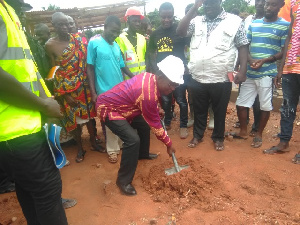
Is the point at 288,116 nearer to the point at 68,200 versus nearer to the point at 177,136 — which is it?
the point at 177,136

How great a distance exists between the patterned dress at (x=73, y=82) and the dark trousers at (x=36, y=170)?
2.09 meters

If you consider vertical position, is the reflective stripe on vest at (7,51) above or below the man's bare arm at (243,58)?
above

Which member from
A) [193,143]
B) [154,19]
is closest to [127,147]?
[193,143]

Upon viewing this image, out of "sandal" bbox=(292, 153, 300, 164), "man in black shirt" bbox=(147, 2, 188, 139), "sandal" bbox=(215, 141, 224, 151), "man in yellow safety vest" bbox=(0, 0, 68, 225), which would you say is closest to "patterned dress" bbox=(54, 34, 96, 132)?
"man in black shirt" bbox=(147, 2, 188, 139)

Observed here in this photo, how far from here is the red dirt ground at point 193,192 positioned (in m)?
2.39

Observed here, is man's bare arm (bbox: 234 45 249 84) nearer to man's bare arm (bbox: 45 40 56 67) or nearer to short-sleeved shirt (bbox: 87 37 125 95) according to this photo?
short-sleeved shirt (bbox: 87 37 125 95)

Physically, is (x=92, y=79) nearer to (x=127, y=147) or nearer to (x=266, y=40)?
(x=127, y=147)

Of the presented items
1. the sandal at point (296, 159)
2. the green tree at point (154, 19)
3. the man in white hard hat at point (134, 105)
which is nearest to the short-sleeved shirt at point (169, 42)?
the man in white hard hat at point (134, 105)

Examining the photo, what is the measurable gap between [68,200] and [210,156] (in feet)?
6.69

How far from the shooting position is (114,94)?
2.79 m

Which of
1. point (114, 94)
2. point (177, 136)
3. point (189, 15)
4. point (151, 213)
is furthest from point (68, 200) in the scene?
point (189, 15)

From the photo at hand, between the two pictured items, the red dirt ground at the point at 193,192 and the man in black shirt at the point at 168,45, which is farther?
the man in black shirt at the point at 168,45

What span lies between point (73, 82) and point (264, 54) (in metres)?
2.79

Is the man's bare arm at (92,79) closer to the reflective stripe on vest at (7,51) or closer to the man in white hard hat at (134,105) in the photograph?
the man in white hard hat at (134,105)
